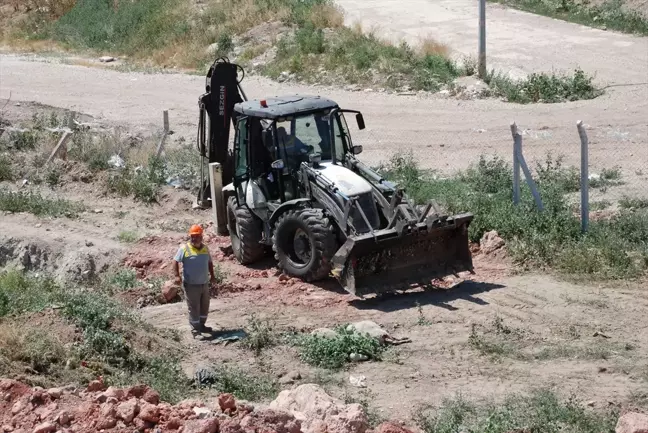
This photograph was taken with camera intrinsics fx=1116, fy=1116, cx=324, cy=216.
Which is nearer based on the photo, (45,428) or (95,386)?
(45,428)

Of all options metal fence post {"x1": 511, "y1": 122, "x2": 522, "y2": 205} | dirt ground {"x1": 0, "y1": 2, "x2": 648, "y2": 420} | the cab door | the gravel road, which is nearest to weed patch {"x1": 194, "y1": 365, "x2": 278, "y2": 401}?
dirt ground {"x1": 0, "y1": 2, "x2": 648, "y2": 420}

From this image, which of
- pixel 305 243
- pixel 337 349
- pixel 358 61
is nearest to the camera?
pixel 337 349

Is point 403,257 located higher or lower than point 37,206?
lower

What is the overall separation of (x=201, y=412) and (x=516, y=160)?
29.2 ft

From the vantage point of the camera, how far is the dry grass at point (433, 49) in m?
29.3

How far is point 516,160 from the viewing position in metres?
16.7

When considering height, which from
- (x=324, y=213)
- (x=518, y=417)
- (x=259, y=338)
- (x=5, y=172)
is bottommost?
(x=518, y=417)

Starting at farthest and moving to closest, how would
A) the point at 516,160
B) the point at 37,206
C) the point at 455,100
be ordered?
the point at 455,100 < the point at 37,206 < the point at 516,160

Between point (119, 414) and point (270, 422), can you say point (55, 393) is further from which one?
point (270, 422)

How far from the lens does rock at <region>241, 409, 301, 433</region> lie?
8.74 metres

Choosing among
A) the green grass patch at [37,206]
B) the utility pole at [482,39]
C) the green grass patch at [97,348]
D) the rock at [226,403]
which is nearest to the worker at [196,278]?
the green grass patch at [97,348]

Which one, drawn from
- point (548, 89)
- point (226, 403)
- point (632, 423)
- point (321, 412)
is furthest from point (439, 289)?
point (548, 89)

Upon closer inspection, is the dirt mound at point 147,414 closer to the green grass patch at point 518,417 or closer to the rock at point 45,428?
the rock at point 45,428

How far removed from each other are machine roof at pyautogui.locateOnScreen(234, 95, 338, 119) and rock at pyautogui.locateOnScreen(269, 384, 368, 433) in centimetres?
581
